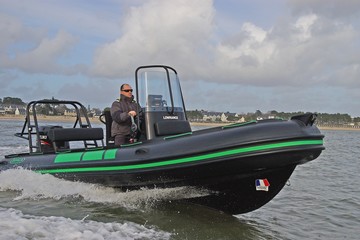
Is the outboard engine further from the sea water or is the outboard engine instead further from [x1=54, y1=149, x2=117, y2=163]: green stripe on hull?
the sea water

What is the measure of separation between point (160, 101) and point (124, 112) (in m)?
0.57

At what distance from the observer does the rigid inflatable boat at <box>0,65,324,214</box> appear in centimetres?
474

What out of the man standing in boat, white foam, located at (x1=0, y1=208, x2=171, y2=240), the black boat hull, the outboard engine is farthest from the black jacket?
white foam, located at (x1=0, y1=208, x2=171, y2=240)

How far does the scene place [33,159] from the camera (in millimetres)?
7031

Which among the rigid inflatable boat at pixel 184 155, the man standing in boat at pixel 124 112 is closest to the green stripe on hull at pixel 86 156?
the rigid inflatable boat at pixel 184 155

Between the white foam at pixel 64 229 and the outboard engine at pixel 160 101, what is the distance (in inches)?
61.0

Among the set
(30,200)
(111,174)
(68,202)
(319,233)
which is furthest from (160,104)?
(319,233)

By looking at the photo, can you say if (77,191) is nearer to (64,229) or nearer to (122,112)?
(122,112)

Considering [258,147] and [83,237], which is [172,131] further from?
[83,237]

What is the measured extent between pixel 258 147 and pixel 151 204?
2073 mm

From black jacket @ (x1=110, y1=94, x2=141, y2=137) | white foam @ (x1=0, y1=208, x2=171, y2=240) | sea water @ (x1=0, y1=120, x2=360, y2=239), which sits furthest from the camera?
black jacket @ (x1=110, y1=94, x2=141, y2=137)

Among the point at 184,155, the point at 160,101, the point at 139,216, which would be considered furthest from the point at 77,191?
the point at 184,155

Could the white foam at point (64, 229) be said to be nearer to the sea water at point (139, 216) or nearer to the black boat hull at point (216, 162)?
the sea water at point (139, 216)

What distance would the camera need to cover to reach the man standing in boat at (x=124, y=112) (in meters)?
6.36
